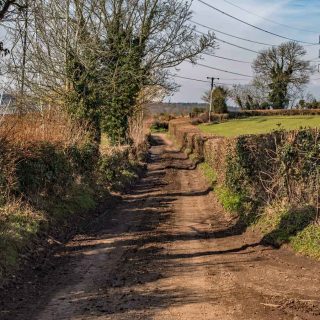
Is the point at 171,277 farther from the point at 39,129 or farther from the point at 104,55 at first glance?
the point at 104,55

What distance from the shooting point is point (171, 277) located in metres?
8.12

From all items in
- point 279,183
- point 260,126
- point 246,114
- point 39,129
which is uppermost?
point 246,114

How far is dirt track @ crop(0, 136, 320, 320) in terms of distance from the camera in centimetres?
656

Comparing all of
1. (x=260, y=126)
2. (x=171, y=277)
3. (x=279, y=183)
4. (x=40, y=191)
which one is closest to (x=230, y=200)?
(x=279, y=183)

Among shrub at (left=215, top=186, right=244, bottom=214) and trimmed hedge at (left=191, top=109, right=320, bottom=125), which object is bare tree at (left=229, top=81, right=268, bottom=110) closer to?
trimmed hedge at (left=191, top=109, right=320, bottom=125)

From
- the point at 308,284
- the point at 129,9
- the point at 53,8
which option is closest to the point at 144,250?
the point at 308,284

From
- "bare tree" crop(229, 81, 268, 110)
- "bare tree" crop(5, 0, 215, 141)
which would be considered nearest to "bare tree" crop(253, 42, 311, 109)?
"bare tree" crop(229, 81, 268, 110)

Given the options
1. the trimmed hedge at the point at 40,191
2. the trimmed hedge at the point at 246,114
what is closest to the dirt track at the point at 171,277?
the trimmed hedge at the point at 40,191

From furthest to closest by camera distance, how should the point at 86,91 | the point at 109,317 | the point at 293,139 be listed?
the point at 86,91
the point at 293,139
the point at 109,317

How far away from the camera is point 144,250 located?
33.4 ft

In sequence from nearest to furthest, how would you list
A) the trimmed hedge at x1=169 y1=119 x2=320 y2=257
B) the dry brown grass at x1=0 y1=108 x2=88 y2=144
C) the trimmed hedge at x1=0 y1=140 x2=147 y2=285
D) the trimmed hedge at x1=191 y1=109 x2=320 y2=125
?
the trimmed hedge at x1=0 y1=140 x2=147 y2=285
the trimmed hedge at x1=169 y1=119 x2=320 y2=257
the dry brown grass at x1=0 y1=108 x2=88 y2=144
the trimmed hedge at x1=191 y1=109 x2=320 y2=125

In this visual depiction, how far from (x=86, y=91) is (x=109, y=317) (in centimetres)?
1676

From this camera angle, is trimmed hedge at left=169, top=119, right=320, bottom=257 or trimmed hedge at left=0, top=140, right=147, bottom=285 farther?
trimmed hedge at left=169, top=119, right=320, bottom=257

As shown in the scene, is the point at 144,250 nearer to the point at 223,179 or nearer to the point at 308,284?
the point at 308,284
